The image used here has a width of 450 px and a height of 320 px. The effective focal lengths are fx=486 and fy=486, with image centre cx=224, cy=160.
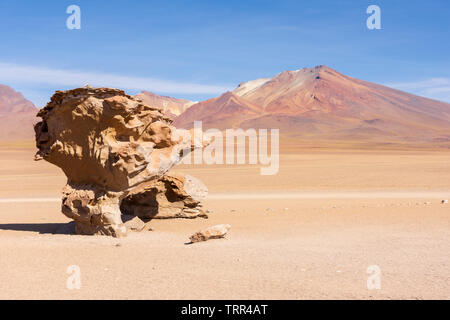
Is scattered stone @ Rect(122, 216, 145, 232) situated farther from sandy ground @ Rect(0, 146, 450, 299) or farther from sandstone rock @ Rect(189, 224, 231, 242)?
sandstone rock @ Rect(189, 224, 231, 242)

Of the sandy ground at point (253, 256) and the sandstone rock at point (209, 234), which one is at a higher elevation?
the sandstone rock at point (209, 234)

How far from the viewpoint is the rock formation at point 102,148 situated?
11.1 meters

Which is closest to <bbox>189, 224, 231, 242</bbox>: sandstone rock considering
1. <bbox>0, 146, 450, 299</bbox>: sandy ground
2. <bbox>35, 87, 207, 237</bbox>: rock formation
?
<bbox>0, 146, 450, 299</bbox>: sandy ground

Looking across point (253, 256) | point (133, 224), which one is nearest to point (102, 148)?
point (133, 224)

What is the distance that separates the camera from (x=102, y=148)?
1137 centimetres

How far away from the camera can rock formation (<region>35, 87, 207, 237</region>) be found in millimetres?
11086

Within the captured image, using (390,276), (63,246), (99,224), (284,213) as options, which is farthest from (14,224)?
(390,276)

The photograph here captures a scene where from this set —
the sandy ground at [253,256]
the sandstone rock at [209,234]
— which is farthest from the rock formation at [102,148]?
the sandstone rock at [209,234]

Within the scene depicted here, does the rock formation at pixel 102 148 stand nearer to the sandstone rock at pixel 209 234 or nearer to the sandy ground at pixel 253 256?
the sandy ground at pixel 253 256

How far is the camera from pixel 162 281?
7230mm

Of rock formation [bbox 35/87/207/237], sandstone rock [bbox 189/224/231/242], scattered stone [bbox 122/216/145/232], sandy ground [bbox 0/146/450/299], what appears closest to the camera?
sandy ground [bbox 0/146/450/299]

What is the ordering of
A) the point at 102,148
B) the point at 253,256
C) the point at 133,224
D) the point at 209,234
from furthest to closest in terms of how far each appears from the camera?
the point at 133,224 → the point at 102,148 → the point at 209,234 → the point at 253,256

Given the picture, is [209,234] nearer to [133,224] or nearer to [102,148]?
[133,224]

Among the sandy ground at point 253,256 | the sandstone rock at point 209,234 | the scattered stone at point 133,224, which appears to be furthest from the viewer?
the scattered stone at point 133,224
